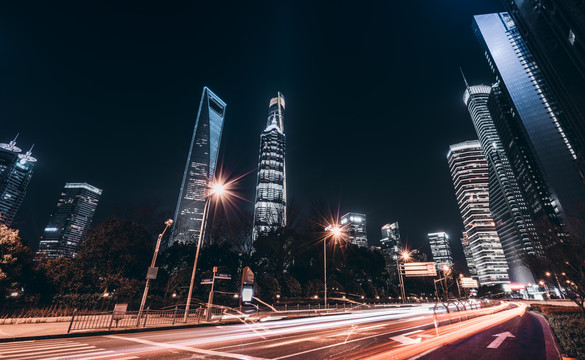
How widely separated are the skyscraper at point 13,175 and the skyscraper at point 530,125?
960 feet

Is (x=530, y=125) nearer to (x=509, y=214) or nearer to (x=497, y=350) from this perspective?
(x=509, y=214)

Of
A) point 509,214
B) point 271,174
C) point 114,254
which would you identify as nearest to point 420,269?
point 114,254

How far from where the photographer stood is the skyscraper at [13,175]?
466 feet

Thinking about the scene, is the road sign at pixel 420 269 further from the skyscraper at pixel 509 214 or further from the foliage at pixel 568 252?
the skyscraper at pixel 509 214

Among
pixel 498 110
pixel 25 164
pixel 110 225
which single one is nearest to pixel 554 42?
pixel 498 110

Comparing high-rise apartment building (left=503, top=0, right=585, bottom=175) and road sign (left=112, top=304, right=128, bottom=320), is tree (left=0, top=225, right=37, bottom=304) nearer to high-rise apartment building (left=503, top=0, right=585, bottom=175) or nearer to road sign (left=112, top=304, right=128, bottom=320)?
road sign (left=112, top=304, right=128, bottom=320)

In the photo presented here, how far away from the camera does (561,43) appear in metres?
84.8

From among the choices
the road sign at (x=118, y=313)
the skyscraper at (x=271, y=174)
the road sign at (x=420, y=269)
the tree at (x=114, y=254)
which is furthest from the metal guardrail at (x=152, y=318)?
the skyscraper at (x=271, y=174)

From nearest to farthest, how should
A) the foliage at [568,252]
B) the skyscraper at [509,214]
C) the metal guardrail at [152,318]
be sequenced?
the metal guardrail at [152,318]
the foliage at [568,252]
the skyscraper at [509,214]

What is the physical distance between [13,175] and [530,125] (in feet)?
1059

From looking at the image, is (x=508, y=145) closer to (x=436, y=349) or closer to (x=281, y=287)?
(x=281, y=287)

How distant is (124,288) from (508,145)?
216 meters

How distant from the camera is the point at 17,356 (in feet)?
25.5

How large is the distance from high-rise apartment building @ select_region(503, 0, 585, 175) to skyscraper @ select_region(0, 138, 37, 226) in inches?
10464
